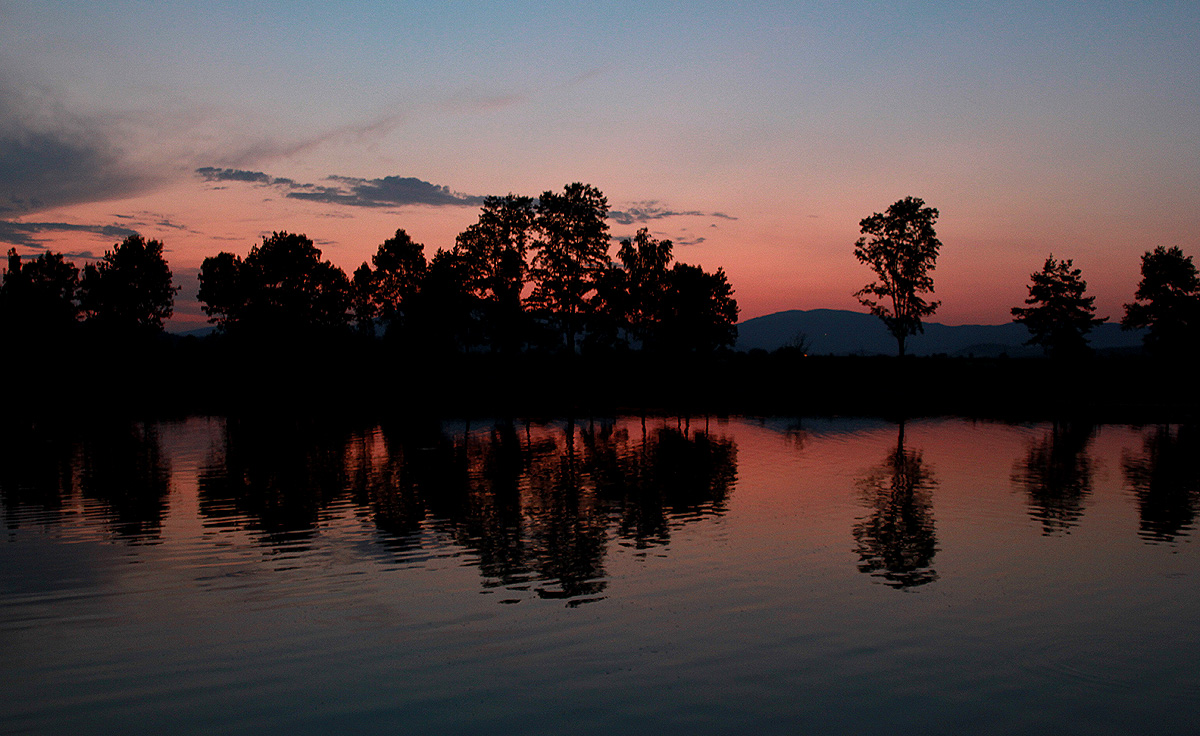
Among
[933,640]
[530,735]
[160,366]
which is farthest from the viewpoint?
[160,366]

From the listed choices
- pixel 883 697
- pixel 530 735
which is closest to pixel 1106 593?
pixel 883 697

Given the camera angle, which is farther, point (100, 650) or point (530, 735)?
point (100, 650)

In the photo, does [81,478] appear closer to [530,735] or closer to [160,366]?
[530,735]

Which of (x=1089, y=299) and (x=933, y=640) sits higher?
(x=1089, y=299)

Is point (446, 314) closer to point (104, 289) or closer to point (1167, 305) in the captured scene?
point (104, 289)

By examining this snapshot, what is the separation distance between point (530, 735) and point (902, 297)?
9236 cm

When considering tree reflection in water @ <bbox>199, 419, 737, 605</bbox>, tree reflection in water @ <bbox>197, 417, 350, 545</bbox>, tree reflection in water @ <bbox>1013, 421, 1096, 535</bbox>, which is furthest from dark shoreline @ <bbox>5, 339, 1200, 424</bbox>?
tree reflection in water @ <bbox>199, 419, 737, 605</bbox>

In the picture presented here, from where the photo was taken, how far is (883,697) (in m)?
10.3

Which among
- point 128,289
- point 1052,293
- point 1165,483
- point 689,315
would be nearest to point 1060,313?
point 1052,293

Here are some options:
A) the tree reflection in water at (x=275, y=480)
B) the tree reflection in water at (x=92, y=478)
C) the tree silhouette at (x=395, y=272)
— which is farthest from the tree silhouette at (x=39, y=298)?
the tree reflection in water at (x=275, y=480)

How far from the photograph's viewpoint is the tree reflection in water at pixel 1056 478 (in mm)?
22969

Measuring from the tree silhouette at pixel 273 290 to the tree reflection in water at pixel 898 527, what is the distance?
83.0 m

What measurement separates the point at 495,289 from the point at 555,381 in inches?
544

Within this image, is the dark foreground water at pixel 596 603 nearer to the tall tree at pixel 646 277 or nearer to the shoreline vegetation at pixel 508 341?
the shoreline vegetation at pixel 508 341
